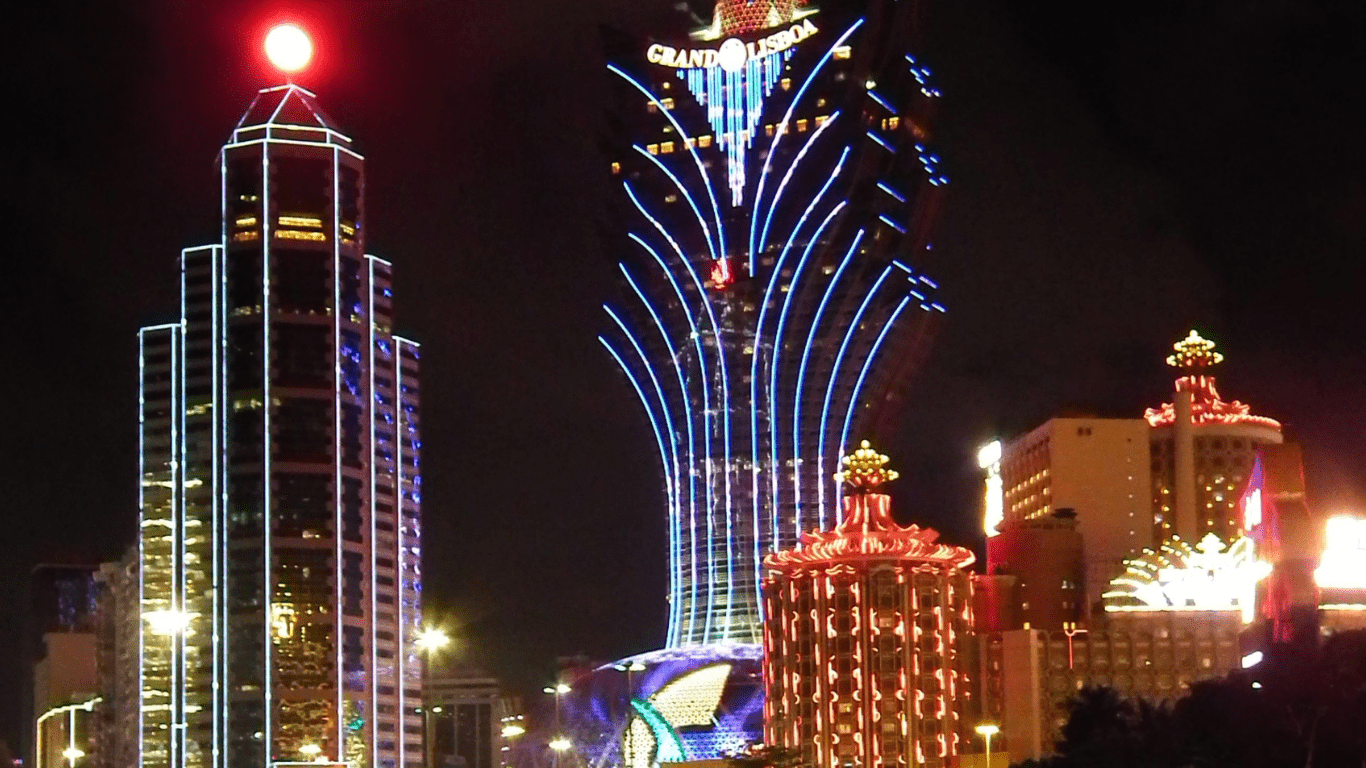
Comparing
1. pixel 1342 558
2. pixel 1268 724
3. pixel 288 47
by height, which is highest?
pixel 288 47

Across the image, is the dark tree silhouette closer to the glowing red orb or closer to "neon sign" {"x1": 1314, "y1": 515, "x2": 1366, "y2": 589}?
"neon sign" {"x1": 1314, "y1": 515, "x2": 1366, "y2": 589}

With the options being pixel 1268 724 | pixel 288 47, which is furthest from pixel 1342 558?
pixel 288 47

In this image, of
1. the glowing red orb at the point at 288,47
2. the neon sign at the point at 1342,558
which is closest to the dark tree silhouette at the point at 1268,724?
the neon sign at the point at 1342,558

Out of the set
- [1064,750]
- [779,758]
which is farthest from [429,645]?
[1064,750]

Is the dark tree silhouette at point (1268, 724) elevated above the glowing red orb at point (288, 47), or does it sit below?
below

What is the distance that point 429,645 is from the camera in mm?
140750

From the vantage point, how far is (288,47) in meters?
169

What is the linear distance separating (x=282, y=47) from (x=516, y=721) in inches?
1906

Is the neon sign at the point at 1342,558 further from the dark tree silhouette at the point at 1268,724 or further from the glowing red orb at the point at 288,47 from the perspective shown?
the glowing red orb at the point at 288,47

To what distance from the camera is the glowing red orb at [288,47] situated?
168 metres

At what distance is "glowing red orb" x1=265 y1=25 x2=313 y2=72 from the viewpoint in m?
168

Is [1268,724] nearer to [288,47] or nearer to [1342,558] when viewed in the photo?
[1342,558]

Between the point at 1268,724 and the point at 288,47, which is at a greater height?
the point at 288,47

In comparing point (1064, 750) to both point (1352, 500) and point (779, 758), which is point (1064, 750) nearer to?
point (779, 758)
